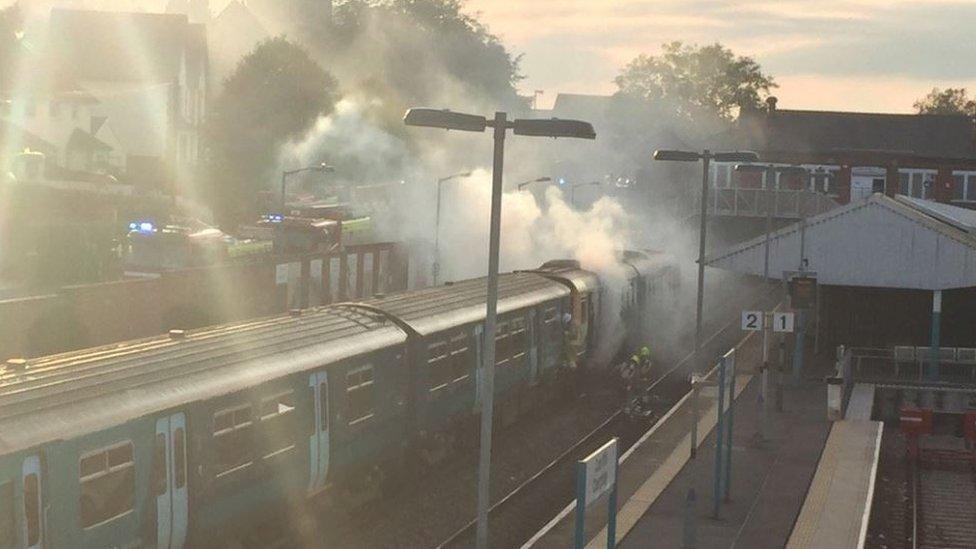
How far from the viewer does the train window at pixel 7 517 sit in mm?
12648

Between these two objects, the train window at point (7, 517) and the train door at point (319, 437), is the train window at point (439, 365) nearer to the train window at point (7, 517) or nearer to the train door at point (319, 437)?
the train door at point (319, 437)

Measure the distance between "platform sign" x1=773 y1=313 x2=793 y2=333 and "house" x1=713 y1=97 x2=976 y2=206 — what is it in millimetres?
43023

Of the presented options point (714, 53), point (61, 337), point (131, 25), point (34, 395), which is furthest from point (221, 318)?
point (714, 53)

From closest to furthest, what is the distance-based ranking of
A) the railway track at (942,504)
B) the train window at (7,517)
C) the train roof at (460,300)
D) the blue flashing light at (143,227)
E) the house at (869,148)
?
the train window at (7,517)
the train roof at (460,300)
the railway track at (942,504)
the blue flashing light at (143,227)
the house at (869,148)

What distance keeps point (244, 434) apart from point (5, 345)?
486 inches

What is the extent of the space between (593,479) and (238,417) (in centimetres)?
491

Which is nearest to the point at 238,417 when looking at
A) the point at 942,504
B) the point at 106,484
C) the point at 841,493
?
the point at 106,484

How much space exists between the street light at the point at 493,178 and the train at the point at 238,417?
9.82 ft

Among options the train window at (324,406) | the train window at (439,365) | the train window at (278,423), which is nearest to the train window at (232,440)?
the train window at (278,423)

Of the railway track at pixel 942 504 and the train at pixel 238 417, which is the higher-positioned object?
the train at pixel 238 417

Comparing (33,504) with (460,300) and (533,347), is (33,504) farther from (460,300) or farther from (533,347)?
(533,347)

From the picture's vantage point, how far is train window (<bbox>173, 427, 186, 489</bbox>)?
15.6 metres

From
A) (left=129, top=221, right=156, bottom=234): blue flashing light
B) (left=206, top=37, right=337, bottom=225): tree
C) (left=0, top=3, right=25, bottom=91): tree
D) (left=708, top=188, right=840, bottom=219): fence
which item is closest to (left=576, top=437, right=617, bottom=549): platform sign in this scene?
(left=129, top=221, right=156, bottom=234): blue flashing light

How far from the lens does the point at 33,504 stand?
13.1 meters
